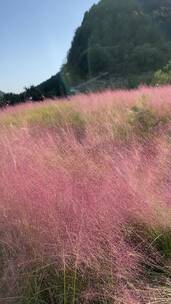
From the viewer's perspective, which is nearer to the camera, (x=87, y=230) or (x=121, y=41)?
(x=87, y=230)

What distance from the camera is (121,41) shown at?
21547 millimetres

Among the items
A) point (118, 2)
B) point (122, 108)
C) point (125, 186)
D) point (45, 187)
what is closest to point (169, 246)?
point (125, 186)

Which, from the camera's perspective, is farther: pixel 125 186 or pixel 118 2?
pixel 118 2

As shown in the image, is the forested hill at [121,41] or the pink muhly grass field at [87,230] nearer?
the pink muhly grass field at [87,230]

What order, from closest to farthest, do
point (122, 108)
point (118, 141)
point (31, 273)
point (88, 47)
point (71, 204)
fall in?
1. point (31, 273)
2. point (71, 204)
3. point (118, 141)
4. point (122, 108)
5. point (88, 47)

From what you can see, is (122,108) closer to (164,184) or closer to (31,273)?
(164,184)

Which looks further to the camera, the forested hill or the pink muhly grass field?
the forested hill

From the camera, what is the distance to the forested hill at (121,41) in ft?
65.1

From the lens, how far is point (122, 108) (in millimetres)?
6711

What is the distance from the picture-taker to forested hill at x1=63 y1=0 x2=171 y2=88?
19.8m

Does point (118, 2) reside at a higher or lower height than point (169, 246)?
higher

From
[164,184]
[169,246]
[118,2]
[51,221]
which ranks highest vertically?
[118,2]

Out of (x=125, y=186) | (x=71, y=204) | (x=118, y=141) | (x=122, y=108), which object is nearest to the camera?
(x=71, y=204)

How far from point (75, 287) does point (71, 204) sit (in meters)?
0.51
